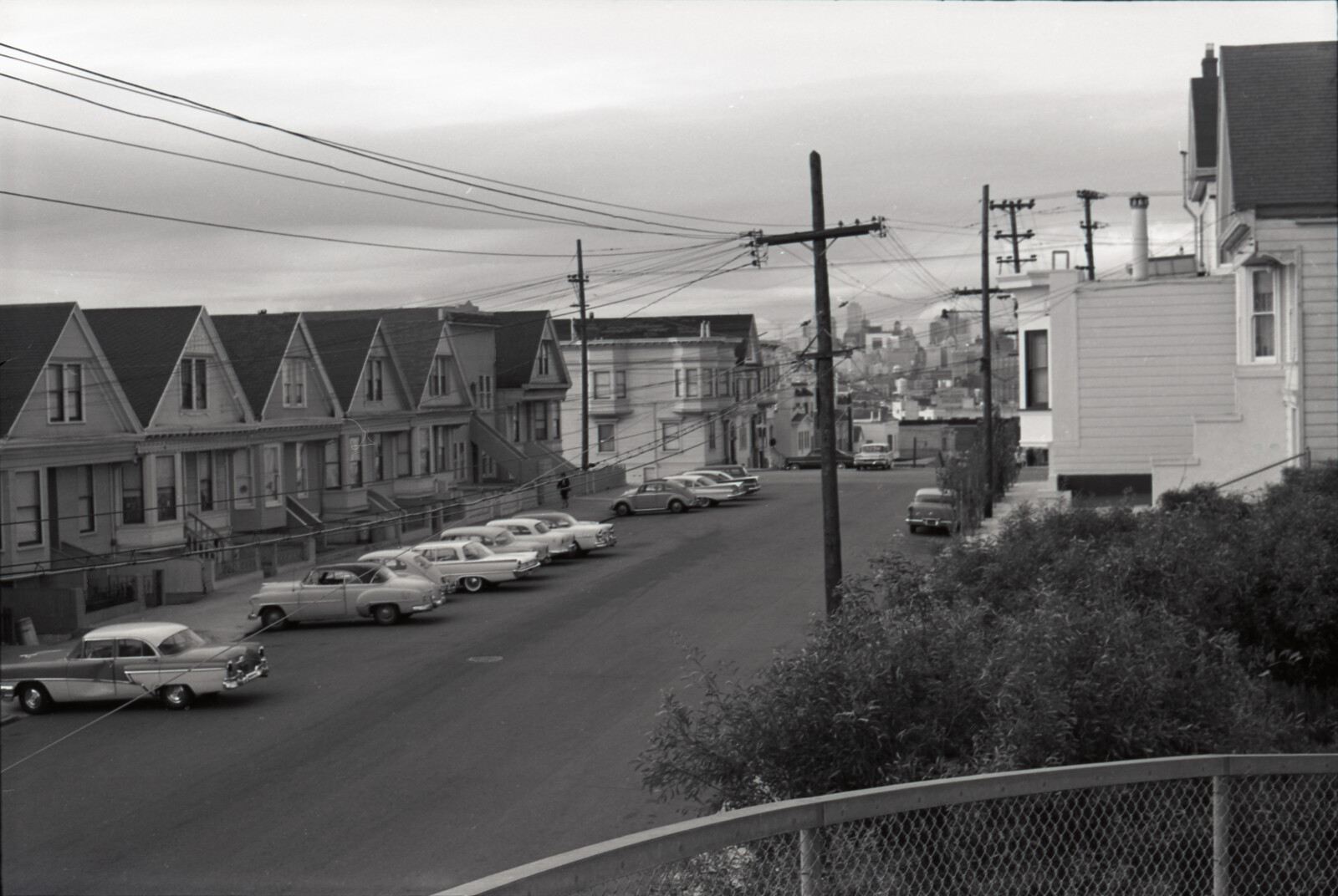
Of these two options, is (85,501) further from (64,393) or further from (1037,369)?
(1037,369)

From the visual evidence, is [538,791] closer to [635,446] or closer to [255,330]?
[635,446]

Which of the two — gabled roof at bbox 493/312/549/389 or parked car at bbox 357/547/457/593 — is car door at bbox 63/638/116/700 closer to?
parked car at bbox 357/547/457/593

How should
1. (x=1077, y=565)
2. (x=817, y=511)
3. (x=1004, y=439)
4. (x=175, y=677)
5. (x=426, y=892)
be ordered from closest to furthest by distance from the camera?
(x=175, y=677) < (x=426, y=892) < (x=1077, y=565) < (x=817, y=511) < (x=1004, y=439)

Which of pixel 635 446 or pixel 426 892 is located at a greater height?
pixel 635 446

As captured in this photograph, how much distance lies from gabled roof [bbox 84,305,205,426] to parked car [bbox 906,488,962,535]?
64.4 ft

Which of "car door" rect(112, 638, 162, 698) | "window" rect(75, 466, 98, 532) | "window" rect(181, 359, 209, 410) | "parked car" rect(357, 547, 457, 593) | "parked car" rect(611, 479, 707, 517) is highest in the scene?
"window" rect(181, 359, 209, 410)

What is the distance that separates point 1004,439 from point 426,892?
37.2 meters

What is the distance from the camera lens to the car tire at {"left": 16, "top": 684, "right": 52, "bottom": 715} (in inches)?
276

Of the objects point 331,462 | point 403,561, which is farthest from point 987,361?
point 331,462

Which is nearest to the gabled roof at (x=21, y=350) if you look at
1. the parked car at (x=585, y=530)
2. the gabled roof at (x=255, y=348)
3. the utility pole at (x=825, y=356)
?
the gabled roof at (x=255, y=348)

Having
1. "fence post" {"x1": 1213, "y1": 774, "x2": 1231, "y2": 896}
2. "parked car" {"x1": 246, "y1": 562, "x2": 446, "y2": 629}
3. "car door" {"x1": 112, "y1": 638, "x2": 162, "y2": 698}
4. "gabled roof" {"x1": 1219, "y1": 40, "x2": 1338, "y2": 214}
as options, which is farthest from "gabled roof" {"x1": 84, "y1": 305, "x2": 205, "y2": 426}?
"gabled roof" {"x1": 1219, "y1": 40, "x2": 1338, "y2": 214}

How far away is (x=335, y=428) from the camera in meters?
10.8

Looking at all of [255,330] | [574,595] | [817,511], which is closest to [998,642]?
[255,330]

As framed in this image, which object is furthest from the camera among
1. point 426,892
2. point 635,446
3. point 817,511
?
point 817,511
